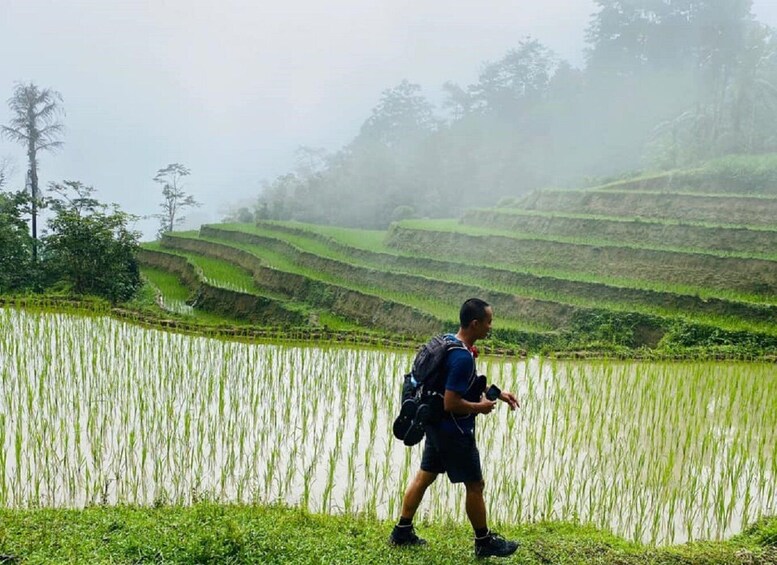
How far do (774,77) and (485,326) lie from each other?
85.6 ft

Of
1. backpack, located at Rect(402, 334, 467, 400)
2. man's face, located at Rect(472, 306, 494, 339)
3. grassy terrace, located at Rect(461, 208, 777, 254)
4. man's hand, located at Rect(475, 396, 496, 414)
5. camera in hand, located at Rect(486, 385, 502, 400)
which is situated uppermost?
grassy terrace, located at Rect(461, 208, 777, 254)

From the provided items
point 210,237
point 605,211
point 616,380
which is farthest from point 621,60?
point 616,380

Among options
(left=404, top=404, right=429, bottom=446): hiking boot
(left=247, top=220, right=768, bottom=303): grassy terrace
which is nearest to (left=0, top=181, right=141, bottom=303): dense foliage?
(left=247, top=220, right=768, bottom=303): grassy terrace

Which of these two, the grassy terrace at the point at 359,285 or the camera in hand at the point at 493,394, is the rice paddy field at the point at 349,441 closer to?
the camera in hand at the point at 493,394

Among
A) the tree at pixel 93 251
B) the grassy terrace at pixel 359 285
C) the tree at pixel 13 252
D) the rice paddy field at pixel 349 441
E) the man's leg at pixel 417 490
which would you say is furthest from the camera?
the tree at pixel 13 252

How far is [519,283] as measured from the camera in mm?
13281

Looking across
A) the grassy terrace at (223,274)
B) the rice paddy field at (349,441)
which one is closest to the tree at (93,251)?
the grassy terrace at (223,274)

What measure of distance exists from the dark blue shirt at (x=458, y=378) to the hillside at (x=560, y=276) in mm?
6889

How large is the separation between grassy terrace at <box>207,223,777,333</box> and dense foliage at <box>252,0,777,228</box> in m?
12.0

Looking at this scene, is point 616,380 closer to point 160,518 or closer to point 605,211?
point 160,518

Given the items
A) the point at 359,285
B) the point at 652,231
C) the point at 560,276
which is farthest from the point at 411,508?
the point at 652,231

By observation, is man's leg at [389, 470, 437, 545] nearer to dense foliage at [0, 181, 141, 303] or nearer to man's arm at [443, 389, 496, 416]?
man's arm at [443, 389, 496, 416]

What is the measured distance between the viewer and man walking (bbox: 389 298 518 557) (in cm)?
340

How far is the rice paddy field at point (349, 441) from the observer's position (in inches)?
190
